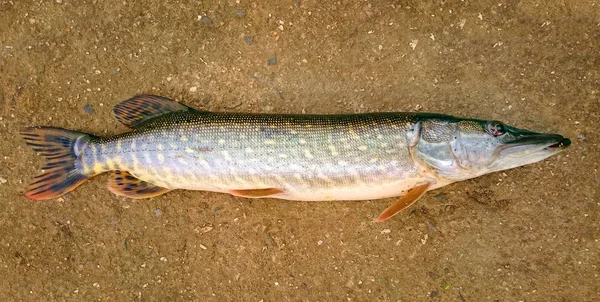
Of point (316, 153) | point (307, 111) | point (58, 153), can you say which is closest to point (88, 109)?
point (58, 153)

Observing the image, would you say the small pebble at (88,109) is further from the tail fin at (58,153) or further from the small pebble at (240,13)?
the small pebble at (240,13)

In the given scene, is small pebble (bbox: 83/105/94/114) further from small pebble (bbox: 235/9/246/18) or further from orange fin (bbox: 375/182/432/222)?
orange fin (bbox: 375/182/432/222)

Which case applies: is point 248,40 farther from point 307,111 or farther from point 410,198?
point 410,198

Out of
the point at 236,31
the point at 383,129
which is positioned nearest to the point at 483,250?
the point at 383,129

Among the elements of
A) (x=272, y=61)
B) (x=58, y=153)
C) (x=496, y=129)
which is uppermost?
(x=272, y=61)

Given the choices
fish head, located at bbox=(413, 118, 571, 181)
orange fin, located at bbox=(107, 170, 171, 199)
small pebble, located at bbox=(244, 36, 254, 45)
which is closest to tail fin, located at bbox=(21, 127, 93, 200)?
orange fin, located at bbox=(107, 170, 171, 199)

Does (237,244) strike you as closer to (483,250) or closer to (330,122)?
(330,122)
